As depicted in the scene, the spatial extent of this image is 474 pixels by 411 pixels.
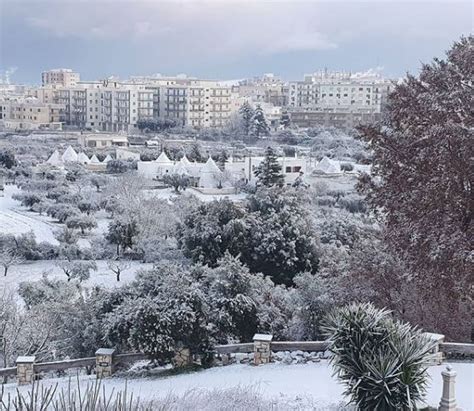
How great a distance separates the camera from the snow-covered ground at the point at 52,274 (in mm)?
16125

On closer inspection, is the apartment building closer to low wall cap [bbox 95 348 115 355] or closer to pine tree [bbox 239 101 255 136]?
pine tree [bbox 239 101 255 136]

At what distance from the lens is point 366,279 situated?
9.19 m

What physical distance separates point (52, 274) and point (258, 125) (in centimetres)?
4392

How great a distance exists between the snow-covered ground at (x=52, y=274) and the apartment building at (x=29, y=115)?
1992 inches

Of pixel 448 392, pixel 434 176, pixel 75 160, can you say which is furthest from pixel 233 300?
pixel 75 160

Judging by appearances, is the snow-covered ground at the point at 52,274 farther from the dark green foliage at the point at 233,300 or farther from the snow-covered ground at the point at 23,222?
the dark green foliage at the point at 233,300

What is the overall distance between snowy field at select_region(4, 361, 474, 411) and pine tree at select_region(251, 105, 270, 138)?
173 ft

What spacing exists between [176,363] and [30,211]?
1961 centimetres

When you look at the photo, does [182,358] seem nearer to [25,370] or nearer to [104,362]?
[104,362]

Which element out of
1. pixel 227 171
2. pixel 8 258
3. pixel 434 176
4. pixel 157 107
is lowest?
pixel 8 258

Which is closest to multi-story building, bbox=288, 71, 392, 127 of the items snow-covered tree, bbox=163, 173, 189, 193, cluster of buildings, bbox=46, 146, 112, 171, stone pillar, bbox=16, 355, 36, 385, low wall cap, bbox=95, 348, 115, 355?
cluster of buildings, bbox=46, 146, 112, 171

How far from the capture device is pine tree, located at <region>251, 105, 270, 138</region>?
59.7 m

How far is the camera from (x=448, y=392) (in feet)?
19.1

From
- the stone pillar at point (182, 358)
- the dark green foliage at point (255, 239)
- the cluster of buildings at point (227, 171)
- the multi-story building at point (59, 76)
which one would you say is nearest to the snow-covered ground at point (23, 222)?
the dark green foliage at point (255, 239)
